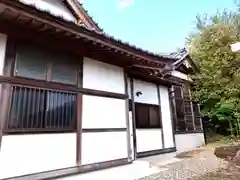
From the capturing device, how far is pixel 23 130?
12.6 feet

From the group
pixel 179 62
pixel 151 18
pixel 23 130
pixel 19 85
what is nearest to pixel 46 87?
pixel 19 85

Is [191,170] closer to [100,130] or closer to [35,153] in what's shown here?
[100,130]

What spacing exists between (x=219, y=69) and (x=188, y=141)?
376 cm

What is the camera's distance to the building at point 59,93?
3.72 meters

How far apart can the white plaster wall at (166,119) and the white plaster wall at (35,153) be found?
5.48 m

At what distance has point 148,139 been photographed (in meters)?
8.22

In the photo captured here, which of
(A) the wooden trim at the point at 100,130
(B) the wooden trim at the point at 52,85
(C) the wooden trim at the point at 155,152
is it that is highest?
(B) the wooden trim at the point at 52,85

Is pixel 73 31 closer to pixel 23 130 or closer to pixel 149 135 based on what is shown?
pixel 23 130

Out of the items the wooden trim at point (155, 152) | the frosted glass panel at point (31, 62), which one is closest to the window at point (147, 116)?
the wooden trim at point (155, 152)

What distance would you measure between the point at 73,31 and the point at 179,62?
30.4ft

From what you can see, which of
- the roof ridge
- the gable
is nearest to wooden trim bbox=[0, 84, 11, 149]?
the gable

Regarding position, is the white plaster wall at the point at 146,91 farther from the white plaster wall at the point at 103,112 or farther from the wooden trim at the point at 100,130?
the wooden trim at the point at 100,130

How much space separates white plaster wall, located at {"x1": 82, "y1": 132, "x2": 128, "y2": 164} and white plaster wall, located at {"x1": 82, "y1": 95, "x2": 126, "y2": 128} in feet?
0.73

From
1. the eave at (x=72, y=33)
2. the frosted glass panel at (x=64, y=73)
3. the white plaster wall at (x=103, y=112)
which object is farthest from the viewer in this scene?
the white plaster wall at (x=103, y=112)
